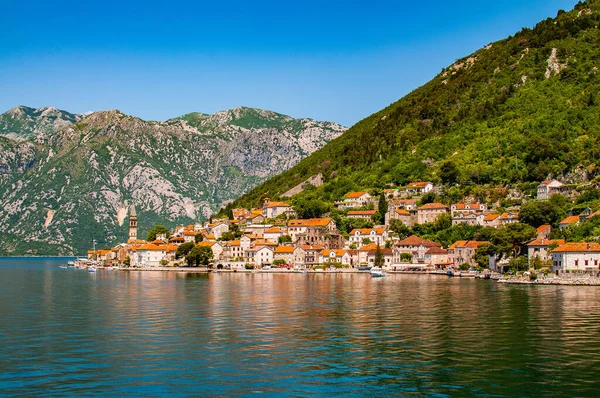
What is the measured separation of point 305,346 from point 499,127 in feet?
409

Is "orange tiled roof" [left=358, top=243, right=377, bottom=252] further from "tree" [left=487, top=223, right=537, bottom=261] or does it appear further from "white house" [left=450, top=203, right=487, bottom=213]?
"tree" [left=487, top=223, right=537, bottom=261]

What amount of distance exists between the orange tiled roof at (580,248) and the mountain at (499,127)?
37596 mm

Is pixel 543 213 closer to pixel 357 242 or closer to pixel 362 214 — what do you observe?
pixel 357 242

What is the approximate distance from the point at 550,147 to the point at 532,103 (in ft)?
88.6

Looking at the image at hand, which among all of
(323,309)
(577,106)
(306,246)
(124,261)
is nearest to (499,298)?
(323,309)

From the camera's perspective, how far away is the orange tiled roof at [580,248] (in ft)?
282

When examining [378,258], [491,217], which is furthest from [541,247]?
[378,258]

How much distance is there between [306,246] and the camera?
5128 inches

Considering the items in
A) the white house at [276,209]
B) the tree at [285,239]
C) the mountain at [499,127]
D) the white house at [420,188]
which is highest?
the mountain at [499,127]

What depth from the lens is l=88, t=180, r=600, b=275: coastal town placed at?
112 metres

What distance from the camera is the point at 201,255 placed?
457ft

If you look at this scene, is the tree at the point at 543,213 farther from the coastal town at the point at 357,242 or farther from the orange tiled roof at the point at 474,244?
the orange tiled roof at the point at 474,244

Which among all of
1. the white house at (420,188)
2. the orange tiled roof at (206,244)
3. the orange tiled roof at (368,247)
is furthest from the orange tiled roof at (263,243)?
the white house at (420,188)

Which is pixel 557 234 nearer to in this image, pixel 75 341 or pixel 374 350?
pixel 374 350
